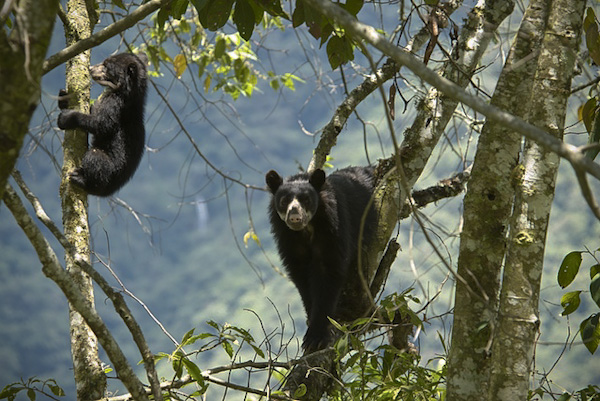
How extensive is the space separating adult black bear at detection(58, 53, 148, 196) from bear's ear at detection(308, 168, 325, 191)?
4.99ft

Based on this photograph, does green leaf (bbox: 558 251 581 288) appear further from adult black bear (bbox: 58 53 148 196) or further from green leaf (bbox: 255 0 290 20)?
adult black bear (bbox: 58 53 148 196)

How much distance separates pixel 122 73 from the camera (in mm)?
5195

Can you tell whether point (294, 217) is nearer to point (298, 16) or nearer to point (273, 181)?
point (273, 181)

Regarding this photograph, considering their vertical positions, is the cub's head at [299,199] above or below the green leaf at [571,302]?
above

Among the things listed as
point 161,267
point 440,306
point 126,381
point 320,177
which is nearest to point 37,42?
point 126,381

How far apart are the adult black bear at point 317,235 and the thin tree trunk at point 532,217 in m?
2.13

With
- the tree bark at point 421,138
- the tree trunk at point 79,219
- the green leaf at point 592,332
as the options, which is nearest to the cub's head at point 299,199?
the tree bark at point 421,138

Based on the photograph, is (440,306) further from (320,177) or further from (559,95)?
(559,95)

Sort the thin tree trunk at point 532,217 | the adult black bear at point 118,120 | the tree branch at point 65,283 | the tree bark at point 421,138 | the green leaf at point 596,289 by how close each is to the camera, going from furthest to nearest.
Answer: the adult black bear at point 118,120 < the tree bark at point 421,138 < the green leaf at point 596,289 < the thin tree trunk at point 532,217 < the tree branch at point 65,283

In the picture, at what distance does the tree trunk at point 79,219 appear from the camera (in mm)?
2498

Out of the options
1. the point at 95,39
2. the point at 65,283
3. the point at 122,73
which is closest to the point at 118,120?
the point at 122,73

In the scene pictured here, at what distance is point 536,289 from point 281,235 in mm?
2735

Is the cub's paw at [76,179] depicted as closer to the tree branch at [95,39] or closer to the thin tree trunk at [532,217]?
the tree branch at [95,39]

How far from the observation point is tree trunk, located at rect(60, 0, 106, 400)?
2498mm
